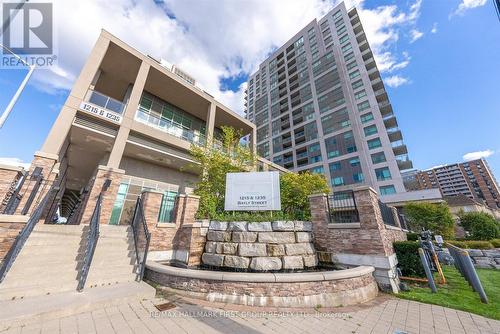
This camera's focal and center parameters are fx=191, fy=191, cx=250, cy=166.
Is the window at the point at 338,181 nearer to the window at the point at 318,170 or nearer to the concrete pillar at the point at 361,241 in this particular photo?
the window at the point at 318,170

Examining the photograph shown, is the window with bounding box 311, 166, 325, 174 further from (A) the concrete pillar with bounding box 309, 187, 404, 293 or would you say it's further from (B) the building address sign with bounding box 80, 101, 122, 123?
(B) the building address sign with bounding box 80, 101, 122, 123

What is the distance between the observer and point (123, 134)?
10.9 metres

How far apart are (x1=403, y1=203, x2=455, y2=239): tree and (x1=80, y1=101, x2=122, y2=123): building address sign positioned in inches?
1076

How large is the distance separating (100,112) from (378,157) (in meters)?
37.6

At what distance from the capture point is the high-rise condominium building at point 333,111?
33312 mm

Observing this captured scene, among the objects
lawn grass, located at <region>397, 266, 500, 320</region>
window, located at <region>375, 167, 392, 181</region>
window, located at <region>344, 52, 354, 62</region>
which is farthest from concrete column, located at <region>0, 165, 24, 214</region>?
window, located at <region>344, 52, 354, 62</region>

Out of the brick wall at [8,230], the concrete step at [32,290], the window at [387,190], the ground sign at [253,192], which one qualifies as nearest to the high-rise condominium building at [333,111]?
the window at [387,190]

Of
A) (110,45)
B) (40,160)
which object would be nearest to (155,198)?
(40,160)

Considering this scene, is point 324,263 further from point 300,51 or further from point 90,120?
point 300,51

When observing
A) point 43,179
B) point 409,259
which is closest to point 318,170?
point 409,259

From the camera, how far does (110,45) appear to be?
1180 cm

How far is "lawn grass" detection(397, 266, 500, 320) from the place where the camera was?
4694 mm

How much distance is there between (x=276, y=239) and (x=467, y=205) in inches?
1691

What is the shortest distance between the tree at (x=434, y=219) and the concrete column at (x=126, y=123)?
26417 millimetres
